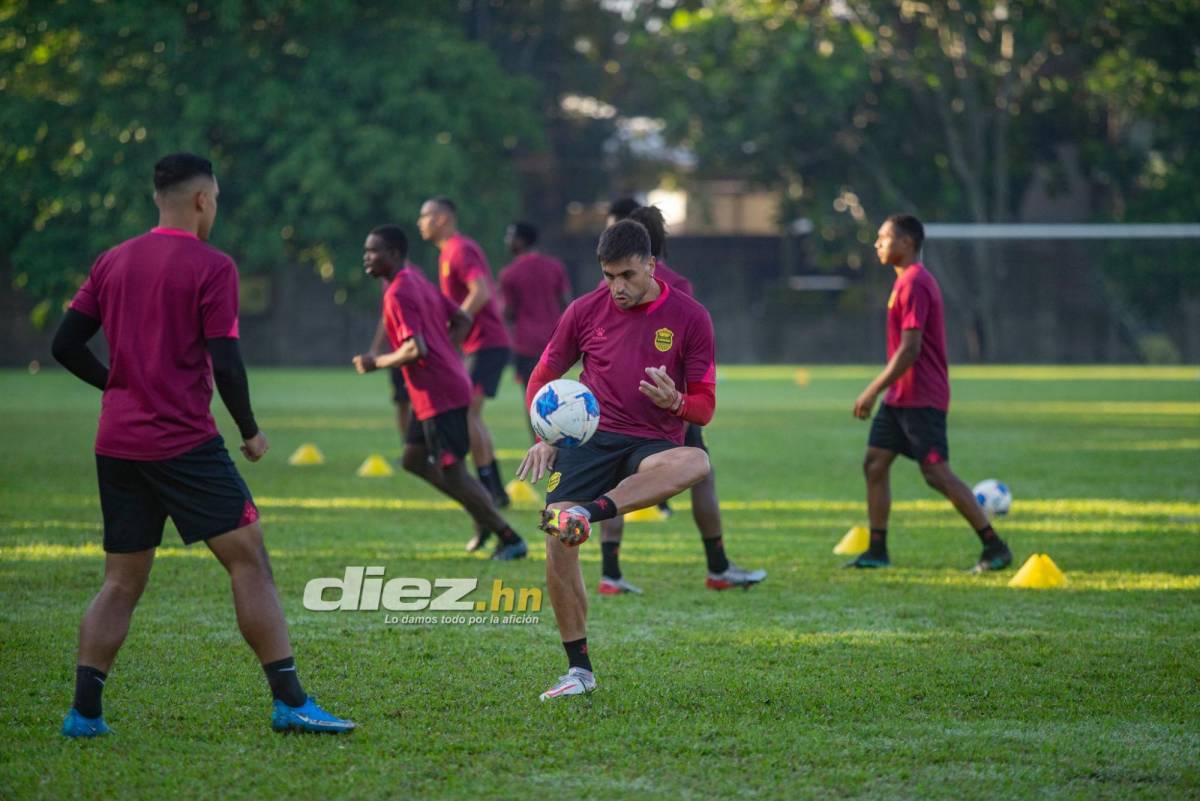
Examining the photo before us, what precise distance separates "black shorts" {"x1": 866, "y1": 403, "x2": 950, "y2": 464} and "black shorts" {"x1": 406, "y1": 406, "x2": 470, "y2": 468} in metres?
2.55

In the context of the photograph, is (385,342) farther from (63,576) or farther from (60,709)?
(60,709)

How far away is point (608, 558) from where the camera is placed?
8.61 metres

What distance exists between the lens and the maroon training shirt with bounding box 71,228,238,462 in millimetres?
5352

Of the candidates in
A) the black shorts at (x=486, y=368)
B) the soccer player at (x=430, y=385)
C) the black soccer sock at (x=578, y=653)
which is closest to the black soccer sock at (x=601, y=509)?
the black soccer sock at (x=578, y=653)

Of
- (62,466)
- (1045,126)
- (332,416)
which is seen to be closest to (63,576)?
(62,466)

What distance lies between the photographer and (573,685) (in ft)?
19.8

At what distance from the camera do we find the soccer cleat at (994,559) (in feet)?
30.4

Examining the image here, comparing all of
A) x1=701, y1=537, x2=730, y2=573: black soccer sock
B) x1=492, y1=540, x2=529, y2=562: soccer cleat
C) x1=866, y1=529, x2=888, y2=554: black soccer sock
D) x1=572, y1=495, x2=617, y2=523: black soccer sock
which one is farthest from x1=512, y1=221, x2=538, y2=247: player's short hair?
x1=572, y1=495, x2=617, y2=523: black soccer sock

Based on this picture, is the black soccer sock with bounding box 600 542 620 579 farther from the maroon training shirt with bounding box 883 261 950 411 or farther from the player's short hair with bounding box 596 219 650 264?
the player's short hair with bounding box 596 219 650 264

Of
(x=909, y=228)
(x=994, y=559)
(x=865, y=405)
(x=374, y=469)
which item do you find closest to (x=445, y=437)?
(x=865, y=405)

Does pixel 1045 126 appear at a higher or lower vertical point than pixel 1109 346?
higher

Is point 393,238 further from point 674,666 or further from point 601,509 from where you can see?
point 601,509

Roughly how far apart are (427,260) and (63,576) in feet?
107

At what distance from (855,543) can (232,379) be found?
222 inches
